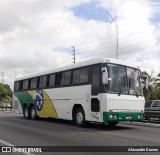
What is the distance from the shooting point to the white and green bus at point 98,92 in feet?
53.2

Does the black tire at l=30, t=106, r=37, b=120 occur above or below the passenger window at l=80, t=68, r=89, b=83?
below

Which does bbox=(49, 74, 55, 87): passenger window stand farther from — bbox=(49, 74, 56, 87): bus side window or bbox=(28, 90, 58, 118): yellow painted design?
bbox=(28, 90, 58, 118): yellow painted design

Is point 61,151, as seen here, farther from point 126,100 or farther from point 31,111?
point 31,111

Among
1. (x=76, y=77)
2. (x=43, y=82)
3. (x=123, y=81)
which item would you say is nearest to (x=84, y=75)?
(x=76, y=77)

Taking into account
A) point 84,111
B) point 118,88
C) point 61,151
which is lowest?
point 61,151

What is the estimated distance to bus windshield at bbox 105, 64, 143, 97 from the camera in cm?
1642

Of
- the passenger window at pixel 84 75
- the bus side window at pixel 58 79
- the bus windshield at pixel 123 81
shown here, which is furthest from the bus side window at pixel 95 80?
the bus side window at pixel 58 79

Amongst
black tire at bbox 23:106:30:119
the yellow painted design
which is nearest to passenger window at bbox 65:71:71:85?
the yellow painted design

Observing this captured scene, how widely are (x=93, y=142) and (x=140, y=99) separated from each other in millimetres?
5819

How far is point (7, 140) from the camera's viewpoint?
13023 millimetres

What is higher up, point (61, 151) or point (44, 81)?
point (44, 81)

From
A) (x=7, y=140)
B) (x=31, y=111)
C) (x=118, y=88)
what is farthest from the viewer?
(x=31, y=111)

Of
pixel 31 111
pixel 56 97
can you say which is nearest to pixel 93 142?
pixel 56 97

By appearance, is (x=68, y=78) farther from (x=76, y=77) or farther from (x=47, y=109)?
(x=47, y=109)
